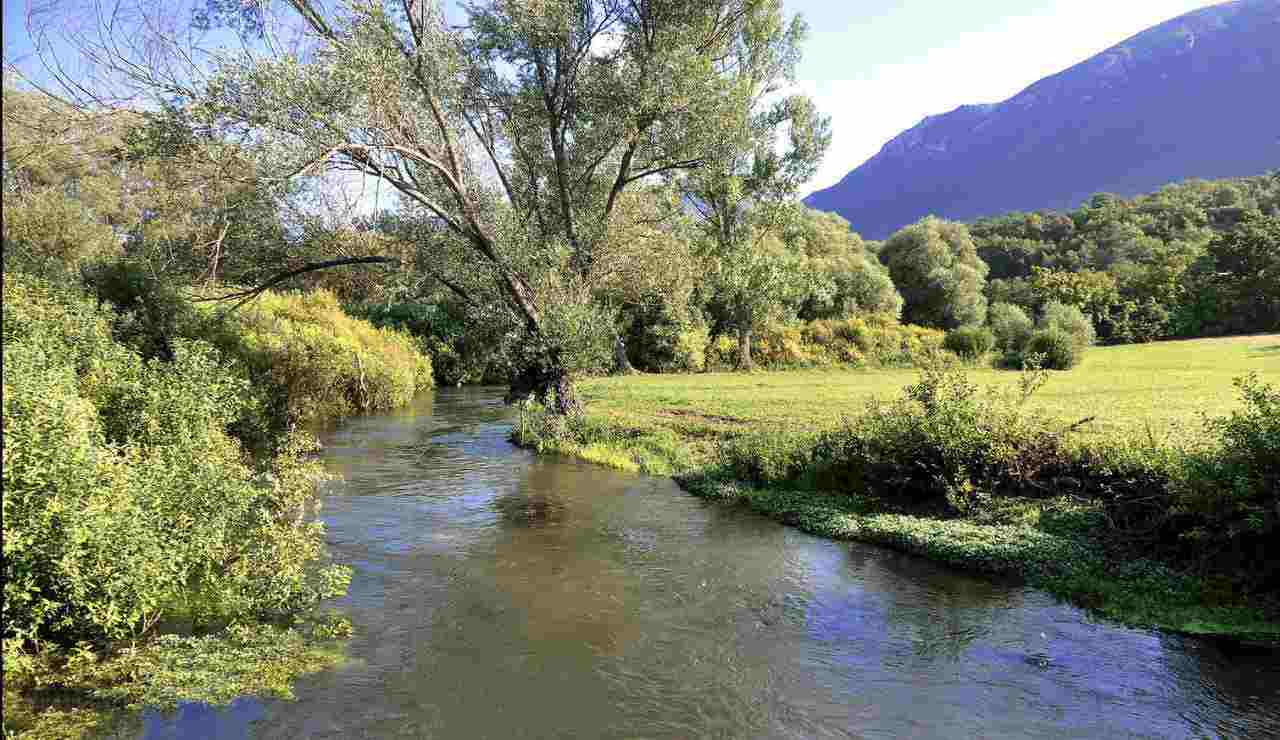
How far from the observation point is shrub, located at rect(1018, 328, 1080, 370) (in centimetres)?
2956

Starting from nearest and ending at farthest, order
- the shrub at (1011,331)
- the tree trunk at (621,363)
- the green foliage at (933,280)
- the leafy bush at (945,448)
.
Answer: the leafy bush at (945,448) < the shrub at (1011,331) < the tree trunk at (621,363) < the green foliage at (933,280)

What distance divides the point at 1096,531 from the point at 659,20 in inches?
636

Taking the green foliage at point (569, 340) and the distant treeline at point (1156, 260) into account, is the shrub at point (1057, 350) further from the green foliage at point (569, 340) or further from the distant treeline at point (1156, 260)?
the distant treeline at point (1156, 260)

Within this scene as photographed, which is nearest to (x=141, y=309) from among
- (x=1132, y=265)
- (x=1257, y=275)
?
(x=1257, y=275)

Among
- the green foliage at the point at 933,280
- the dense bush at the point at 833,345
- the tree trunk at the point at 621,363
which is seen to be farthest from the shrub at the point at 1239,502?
the green foliage at the point at 933,280

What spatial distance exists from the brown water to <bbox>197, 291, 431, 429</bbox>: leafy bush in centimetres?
1129

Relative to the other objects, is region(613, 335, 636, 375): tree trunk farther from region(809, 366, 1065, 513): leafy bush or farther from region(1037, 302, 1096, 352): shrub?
region(809, 366, 1065, 513): leafy bush

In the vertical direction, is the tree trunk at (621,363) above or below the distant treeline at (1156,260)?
below

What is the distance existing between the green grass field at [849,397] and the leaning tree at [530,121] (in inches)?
135

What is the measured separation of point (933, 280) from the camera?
49.9m

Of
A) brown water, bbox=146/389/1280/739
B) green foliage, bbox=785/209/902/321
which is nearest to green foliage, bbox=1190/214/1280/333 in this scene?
green foliage, bbox=785/209/902/321

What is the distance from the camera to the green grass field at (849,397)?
1492cm

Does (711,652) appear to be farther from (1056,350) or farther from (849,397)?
(1056,350)

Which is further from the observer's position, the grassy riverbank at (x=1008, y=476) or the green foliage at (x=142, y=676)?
the grassy riverbank at (x=1008, y=476)
